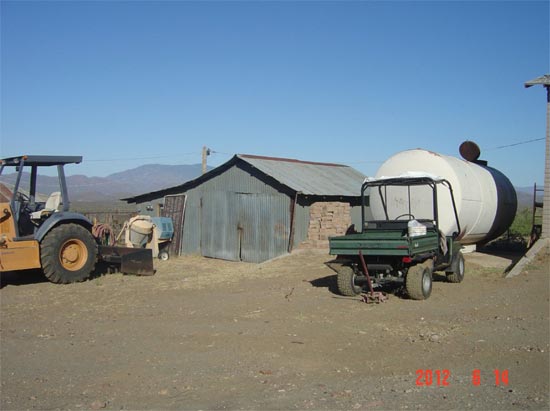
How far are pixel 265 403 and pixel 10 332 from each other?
495cm

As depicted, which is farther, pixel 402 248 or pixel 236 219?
pixel 236 219

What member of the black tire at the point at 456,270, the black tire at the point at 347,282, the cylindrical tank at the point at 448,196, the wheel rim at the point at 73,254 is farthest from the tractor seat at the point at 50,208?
the black tire at the point at 456,270

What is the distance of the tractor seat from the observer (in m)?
12.5

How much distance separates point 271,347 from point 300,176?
50.2 feet

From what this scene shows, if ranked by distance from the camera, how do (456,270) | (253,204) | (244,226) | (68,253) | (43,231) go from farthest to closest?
(244,226) < (253,204) < (68,253) < (456,270) < (43,231)

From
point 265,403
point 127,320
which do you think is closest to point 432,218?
point 127,320

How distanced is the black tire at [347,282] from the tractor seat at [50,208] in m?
6.82

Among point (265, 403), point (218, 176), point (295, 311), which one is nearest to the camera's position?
point (265, 403)

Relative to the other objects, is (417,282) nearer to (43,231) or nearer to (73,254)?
(73,254)

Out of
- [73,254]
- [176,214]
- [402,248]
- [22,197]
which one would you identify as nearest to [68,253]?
[73,254]

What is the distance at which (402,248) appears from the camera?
32.8 feet

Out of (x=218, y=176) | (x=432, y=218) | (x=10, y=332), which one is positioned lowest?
(x=10, y=332)

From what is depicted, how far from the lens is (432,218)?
12.5 meters

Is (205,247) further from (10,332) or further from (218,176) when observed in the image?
(10,332)
